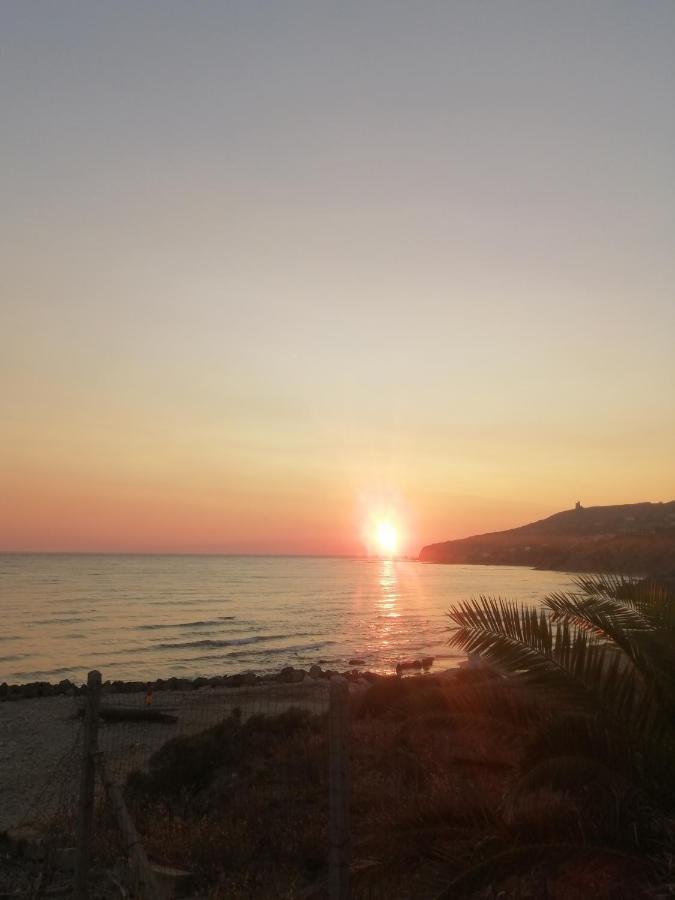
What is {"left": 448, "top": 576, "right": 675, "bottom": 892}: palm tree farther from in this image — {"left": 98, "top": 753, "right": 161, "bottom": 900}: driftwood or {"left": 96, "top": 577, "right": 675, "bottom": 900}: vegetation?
{"left": 98, "top": 753, "right": 161, "bottom": 900}: driftwood

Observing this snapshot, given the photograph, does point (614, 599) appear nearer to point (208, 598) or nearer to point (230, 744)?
point (230, 744)

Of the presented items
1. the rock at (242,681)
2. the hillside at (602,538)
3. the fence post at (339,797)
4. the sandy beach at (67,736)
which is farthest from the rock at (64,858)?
the hillside at (602,538)

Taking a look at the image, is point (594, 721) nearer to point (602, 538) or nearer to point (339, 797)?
point (339, 797)

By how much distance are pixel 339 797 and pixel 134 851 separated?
3.08m

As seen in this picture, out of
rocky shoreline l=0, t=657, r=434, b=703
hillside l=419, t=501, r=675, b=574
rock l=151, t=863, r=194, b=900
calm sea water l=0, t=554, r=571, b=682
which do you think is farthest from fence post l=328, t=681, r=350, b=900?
hillside l=419, t=501, r=675, b=574

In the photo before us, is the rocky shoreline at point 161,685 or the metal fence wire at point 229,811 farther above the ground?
the metal fence wire at point 229,811

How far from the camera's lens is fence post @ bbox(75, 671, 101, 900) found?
20.7 feet

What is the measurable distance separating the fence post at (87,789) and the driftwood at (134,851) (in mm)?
346

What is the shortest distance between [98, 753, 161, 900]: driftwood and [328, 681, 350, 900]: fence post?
7.81ft

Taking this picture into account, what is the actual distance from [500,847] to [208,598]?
3095 inches

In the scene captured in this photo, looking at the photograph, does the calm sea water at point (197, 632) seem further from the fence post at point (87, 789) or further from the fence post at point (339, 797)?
the fence post at point (339, 797)

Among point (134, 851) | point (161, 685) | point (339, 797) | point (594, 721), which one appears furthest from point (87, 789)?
point (161, 685)

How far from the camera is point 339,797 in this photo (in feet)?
15.9

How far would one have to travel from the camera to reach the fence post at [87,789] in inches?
248
